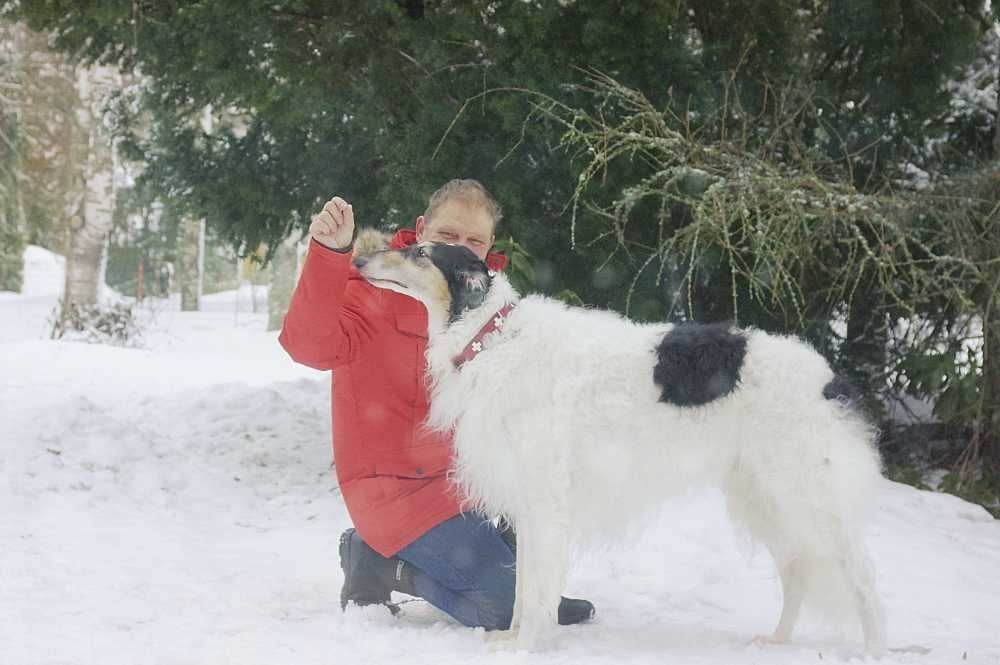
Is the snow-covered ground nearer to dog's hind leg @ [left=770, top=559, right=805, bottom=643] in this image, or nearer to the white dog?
dog's hind leg @ [left=770, top=559, right=805, bottom=643]

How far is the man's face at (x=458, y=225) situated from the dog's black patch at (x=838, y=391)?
147 cm

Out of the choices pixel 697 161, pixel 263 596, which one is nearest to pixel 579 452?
pixel 263 596

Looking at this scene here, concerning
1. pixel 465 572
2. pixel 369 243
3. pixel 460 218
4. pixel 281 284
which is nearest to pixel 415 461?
pixel 465 572

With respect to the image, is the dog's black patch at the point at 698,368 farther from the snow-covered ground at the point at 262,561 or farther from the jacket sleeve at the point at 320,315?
the jacket sleeve at the point at 320,315

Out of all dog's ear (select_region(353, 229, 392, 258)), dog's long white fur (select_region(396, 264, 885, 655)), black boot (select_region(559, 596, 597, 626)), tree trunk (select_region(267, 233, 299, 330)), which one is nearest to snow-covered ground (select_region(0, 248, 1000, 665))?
black boot (select_region(559, 596, 597, 626))

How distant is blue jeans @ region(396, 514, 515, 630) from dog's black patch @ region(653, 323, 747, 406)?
106cm

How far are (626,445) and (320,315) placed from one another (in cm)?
126

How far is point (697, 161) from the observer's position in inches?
200

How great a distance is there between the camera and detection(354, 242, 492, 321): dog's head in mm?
3428

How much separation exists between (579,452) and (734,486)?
654 mm

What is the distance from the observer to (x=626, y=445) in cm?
341

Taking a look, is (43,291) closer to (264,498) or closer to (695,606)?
(264,498)

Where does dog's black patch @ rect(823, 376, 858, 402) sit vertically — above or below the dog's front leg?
above

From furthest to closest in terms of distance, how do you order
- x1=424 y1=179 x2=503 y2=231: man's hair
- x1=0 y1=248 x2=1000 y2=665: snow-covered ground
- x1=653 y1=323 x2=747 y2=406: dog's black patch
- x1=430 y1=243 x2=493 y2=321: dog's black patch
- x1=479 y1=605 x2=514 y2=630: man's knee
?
1. x1=424 y1=179 x2=503 y2=231: man's hair
2. x1=479 y1=605 x2=514 y2=630: man's knee
3. x1=0 y1=248 x2=1000 y2=665: snow-covered ground
4. x1=430 y1=243 x2=493 y2=321: dog's black patch
5. x1=653 y1=323 x2=747 y2=406: dog's black patch
